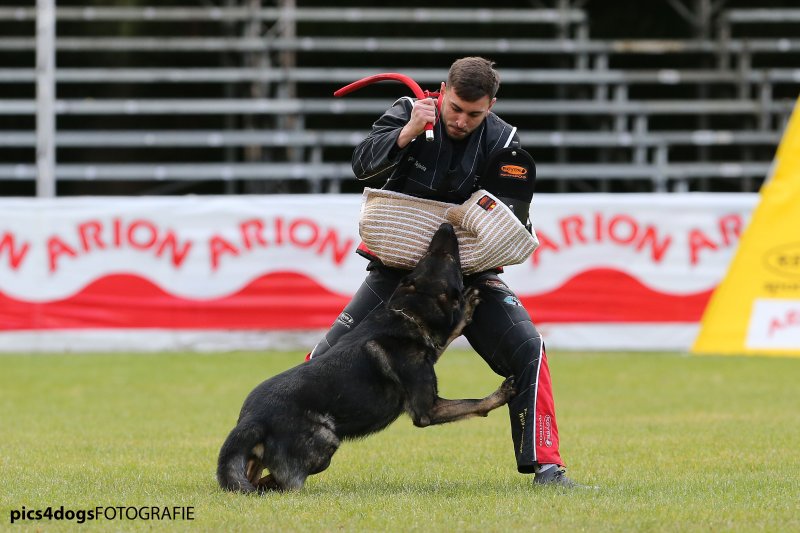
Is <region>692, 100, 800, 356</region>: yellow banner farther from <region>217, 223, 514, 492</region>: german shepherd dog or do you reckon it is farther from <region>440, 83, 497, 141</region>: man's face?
<region>440, 83, 497, 141</region>: man's face

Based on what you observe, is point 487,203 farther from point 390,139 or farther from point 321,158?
point 321,158

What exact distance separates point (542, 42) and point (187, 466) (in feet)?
41.6

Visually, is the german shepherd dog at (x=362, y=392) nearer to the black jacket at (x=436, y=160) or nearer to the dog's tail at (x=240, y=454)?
the dog's tail at (x=240, y=454)

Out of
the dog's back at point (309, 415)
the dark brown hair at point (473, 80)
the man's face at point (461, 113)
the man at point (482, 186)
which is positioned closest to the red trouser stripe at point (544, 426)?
the man at point (482, 186)

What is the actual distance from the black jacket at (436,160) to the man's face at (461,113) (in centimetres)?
5

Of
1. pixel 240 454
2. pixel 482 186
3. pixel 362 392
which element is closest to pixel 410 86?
pixel 482 186

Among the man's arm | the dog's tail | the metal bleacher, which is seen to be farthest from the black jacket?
the metal bleacher

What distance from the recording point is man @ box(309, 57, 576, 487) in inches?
191

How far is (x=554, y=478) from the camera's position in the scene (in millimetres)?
4961

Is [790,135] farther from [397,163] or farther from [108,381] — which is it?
[397,163]

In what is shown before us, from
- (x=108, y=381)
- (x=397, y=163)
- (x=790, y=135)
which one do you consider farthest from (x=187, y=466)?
(x=790, y=135)

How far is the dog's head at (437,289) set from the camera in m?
4.87

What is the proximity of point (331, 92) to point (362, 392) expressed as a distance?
13.6 meters

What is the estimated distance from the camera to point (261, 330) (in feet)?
39.7
